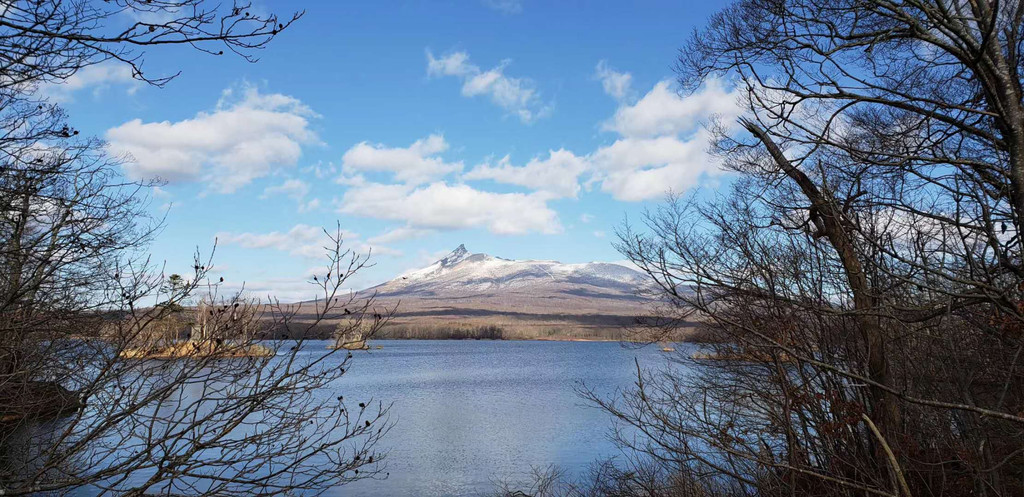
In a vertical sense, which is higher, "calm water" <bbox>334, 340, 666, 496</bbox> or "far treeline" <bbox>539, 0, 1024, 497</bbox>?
"far treeline" <bbox>539, 0, 1024, 497</bbox>

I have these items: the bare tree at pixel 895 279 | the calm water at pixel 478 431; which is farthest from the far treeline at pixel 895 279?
the calm water at pixel 478 431

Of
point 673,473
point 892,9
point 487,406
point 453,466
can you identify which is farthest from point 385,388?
point 892,9

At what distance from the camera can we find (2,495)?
11.7 feet

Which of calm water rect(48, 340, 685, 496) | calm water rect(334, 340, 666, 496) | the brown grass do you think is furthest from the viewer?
calm water rect(334, 340, 666, 496)

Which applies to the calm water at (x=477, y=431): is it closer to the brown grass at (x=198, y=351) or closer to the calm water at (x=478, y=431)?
the calm water at (x=478, y=431)

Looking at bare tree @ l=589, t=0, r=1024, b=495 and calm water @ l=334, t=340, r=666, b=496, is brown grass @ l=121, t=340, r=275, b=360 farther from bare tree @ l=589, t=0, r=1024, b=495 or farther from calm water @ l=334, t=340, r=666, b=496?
calm water @ l=334, t=340, r=666, b=496

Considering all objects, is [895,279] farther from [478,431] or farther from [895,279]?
[478,431]

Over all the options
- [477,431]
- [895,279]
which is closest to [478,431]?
[477,431]

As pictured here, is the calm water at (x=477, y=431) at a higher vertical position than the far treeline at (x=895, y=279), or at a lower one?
lower

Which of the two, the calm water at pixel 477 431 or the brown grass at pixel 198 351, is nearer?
the brown grass at pixel 198 351

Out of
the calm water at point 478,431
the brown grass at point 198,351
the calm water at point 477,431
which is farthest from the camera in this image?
the calm water at point 478,431

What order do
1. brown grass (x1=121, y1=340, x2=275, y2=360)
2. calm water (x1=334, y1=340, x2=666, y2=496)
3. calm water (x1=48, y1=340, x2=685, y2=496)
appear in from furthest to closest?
calm water (x1=334, y1=340, x2=666, y2=496), calm water (x1=48, y1=340, x2=685, y2=496), brown grass (x1=121, y1=340, x2=275, y2=360)

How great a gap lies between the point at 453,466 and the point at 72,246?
13245 millimetres

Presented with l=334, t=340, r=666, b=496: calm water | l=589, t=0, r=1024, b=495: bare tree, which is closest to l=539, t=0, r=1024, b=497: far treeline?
l=589, t=0, r=1024, b=495: bare tree
